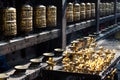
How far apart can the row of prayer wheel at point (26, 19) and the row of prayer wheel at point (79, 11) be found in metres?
2.11

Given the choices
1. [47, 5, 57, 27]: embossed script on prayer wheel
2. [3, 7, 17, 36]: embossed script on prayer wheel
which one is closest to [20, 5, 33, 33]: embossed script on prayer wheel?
[3, 7, 17, 36]: embossed script on prayer wheel

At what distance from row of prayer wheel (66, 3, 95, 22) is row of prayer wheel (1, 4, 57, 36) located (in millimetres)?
2114

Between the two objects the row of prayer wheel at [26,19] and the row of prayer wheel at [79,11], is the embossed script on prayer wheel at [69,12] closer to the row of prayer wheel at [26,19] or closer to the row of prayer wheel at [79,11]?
the row of prayer wheel at [79,11]

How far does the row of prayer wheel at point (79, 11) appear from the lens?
47.1 feet

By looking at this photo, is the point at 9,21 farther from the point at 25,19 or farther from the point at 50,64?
the point at 50,64

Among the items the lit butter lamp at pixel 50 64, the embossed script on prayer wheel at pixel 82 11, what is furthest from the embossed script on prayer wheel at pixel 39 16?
the embossed script on prayer wheel at pixel 82 11

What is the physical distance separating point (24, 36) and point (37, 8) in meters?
1.43

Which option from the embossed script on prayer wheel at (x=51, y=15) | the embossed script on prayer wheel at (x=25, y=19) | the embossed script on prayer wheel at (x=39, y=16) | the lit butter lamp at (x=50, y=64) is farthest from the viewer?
the embossed script on prayer wheel at (x=51, y=15)

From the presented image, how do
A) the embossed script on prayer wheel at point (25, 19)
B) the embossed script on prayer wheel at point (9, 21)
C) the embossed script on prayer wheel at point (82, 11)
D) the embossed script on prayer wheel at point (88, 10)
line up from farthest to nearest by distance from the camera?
the embossed script on prayer wheel at point (88, 10)
the embossed script on prayer wheel at point (82, 11)
the embossed script on prayer wheel at point (25, 19)
the embossed script on prayer wheel at point (9, 21)

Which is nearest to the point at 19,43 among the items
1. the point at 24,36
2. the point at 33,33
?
the point at 24,36

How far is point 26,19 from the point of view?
33.9ft

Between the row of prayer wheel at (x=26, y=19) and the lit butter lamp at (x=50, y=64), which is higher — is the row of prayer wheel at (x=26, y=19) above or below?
above

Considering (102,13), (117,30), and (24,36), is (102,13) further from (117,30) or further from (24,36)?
(24,36)

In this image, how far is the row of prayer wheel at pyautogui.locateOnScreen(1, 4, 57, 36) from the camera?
30.7 ft
